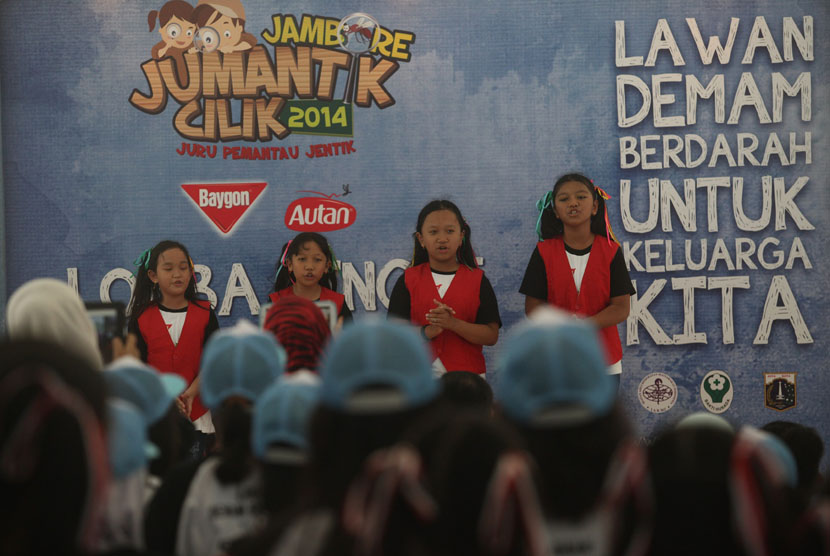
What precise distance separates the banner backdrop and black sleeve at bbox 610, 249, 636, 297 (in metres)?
0.80

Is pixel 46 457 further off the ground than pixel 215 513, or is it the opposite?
pixel 46 457

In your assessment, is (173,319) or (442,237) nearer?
(442,237)

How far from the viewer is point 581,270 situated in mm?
3822

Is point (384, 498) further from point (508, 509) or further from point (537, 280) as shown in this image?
point (537, 280)

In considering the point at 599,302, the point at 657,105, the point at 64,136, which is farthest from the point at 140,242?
the point at 657,105

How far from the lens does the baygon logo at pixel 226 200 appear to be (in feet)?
15.4

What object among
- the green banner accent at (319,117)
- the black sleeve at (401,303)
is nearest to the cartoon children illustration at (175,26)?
the green banner accent at (319,117)

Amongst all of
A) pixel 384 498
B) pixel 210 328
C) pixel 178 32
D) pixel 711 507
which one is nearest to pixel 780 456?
pixel 711 507

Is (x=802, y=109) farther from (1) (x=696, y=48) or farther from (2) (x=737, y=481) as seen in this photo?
(2) (x=737, y=481)

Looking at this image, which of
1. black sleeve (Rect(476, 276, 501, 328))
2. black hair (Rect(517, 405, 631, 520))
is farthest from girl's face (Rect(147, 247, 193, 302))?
black hair (Rect(517, 405, 631, 520))

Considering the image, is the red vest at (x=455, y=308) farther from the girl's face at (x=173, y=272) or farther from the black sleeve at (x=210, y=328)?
the girl's face at (x=173, y=272)

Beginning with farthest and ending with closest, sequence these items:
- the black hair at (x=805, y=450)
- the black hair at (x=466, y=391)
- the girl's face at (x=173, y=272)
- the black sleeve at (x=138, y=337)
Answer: the girl's face at (x=173, y=272), the black sleeve at (x=138, y=337), the black hair at (x=805, y=450), the black hair at (x=466, y=391)

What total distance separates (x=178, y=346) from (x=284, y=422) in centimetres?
259

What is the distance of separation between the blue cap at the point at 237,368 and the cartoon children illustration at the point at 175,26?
10.7 feet
